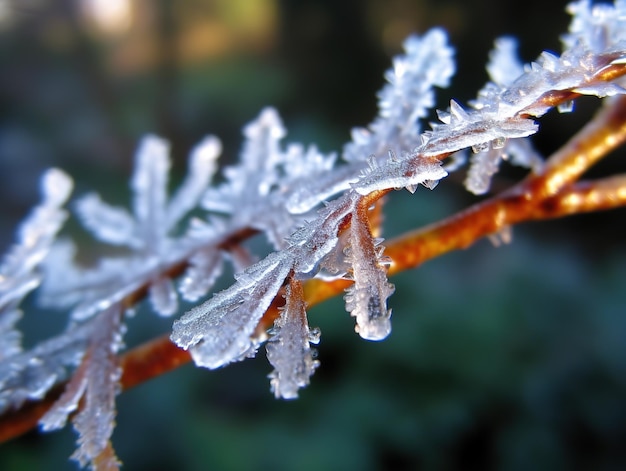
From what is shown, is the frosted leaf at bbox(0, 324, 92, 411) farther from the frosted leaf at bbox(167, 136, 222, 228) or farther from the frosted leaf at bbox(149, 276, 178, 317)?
the frosted leaf at bbox(167, 136, 222, 228)

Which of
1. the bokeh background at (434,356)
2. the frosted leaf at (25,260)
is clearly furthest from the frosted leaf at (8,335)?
the bokeh background at (434,356)

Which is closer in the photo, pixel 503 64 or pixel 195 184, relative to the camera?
pixel 503 64

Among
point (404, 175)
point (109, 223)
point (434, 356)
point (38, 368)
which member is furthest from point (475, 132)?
point (434, 356)

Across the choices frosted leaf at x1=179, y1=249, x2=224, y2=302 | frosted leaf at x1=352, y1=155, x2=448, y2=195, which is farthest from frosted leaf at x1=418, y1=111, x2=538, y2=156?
frosted leaf at x1=179, y1=249, x2=224, y2=302

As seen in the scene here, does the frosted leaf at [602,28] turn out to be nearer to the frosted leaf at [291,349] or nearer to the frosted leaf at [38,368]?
the frosted leaf at [291,349]

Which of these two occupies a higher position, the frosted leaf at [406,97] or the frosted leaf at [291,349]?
the frosted leaf at [406,97]

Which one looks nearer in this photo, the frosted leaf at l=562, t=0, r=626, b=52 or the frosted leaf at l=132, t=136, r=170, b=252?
the frosted leaf at l=562, t=0, r=626, b=52

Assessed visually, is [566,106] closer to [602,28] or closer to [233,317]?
[602,28]
